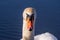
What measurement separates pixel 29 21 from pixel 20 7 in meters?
5.28

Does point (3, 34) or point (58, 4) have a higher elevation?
point (58, 4)

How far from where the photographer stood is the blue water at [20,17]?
7613 mm

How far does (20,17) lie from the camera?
8438 mm

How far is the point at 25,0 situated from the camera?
33.5 ft

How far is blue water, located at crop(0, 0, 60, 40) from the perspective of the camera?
25.0 ft

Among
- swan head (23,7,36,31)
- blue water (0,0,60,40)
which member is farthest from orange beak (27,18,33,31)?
blue water (0,0,60,40)

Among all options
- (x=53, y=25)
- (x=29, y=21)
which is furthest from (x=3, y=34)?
(x=29, y=21)

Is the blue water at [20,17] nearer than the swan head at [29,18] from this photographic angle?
No

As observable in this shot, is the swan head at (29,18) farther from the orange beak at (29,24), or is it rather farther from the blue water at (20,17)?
the blue water at (20,17)

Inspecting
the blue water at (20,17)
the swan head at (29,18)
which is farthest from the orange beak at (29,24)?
the blue water at (20,17)

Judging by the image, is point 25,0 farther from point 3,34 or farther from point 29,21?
point 29,21

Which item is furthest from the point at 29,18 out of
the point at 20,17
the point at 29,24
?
the point at 20,17

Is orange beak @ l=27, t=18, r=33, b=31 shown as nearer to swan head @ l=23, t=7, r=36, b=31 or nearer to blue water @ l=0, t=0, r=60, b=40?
swan head @ l=23, t=7, r=36, b=31

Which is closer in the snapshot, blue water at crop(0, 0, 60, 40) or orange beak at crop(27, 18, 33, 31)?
orange beak at crop(27, 18, 33, 31)
